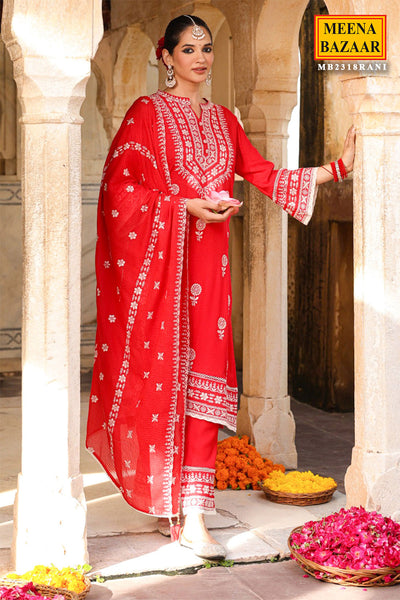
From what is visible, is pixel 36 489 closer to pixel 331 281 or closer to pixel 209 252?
pixel 209 252

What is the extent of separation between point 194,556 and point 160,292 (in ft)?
3.83

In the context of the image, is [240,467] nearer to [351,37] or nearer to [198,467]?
[198,467]

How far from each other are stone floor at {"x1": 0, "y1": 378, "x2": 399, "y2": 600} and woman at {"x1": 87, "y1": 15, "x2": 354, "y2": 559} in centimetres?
18

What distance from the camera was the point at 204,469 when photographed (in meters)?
4.80

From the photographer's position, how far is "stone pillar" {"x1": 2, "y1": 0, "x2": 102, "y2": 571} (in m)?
4.19

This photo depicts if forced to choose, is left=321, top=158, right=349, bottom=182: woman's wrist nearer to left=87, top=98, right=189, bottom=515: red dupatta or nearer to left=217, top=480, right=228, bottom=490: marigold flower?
left=87, top=98, right=189, bottom=515: red dupatta

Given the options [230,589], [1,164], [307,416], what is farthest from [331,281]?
[230,589]

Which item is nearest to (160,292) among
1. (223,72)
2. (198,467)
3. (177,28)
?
(198,467)

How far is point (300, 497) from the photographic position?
542 centimetres

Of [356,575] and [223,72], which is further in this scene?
[223,72]

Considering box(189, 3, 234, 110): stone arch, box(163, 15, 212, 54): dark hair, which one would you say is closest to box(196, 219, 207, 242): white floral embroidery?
box(163, 15, 212, 54): dark hair

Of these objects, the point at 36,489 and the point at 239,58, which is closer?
the point at 36,489

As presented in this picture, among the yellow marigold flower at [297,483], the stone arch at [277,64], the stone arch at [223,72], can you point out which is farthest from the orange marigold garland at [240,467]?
the stone arch at [223,72]

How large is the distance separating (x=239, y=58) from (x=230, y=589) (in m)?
3.36
